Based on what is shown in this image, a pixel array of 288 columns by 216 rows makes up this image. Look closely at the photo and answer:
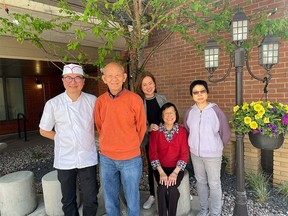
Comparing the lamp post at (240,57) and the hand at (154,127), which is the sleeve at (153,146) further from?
the lamp post at (240,57)

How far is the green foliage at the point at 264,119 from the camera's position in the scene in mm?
2311

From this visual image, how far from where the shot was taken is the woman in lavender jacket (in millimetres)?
2471

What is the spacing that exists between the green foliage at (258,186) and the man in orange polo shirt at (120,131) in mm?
1968

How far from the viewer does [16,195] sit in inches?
117

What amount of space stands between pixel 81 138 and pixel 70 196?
69cm

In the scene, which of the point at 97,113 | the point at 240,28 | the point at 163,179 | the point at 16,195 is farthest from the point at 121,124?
the point at 16,195

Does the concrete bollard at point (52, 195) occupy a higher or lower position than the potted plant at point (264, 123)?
lower

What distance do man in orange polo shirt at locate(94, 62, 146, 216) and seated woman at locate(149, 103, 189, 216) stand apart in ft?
1.01

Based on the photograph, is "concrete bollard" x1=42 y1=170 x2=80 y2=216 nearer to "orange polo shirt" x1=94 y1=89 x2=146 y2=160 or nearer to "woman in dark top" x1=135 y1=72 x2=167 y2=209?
"orange polo shirt" x1=94 y1=89 x2=146 y2=160

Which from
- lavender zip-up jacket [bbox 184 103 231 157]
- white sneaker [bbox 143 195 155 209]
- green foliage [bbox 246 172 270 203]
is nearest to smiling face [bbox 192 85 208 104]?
lavender zip-up jacket [bbox 184 103 231 157]

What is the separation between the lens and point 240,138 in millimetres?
2574

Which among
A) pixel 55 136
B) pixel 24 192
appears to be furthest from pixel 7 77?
pixel 55 136

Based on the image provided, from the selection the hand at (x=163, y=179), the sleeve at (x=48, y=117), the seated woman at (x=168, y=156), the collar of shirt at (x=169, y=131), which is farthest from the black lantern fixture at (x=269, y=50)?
the sleeve at (x=48, y=117)

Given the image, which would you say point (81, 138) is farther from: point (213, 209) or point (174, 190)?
point (213, 209)
